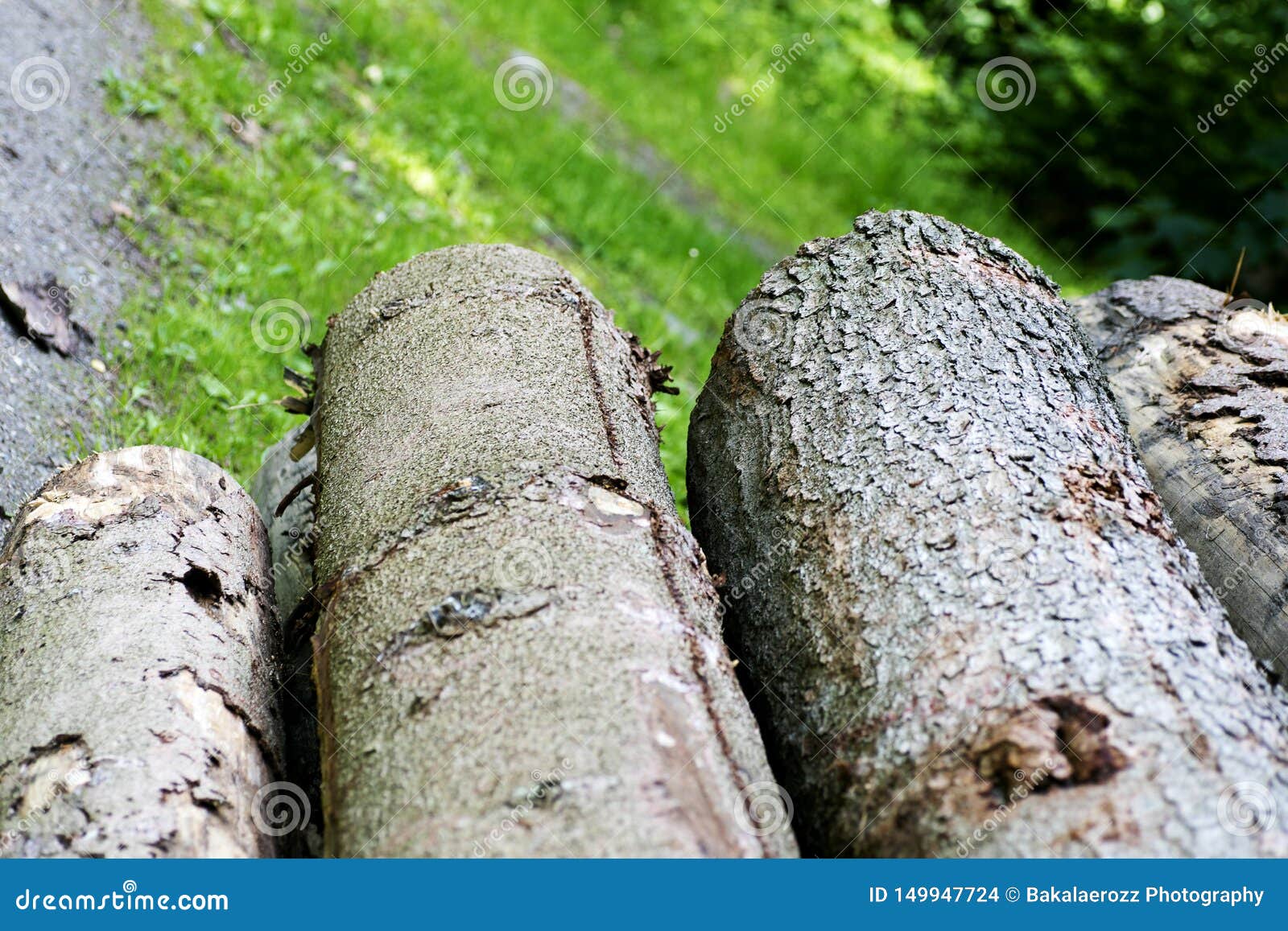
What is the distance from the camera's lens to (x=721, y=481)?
2.78 meters

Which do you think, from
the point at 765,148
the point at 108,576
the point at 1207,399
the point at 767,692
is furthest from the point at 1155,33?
the point at 108,576

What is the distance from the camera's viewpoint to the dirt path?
3.37m
